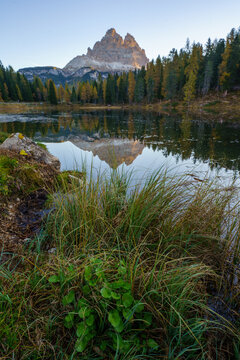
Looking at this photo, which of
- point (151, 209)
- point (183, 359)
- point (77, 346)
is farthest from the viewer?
point (151, 209)

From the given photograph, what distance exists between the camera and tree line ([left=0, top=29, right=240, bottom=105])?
3975cm

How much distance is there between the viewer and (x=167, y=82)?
45250mm

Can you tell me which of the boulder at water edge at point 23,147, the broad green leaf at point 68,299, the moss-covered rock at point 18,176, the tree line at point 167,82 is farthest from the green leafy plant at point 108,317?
the tree line at point 167,82

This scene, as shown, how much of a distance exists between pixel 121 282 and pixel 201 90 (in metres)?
54.4

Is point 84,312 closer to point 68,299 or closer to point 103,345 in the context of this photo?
point 68,299

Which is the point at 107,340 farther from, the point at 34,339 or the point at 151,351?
the point at 34,339

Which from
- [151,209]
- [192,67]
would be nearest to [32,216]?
[151,209]

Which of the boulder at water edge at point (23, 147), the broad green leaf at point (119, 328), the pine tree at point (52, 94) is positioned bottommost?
the broad green leaf at point (119, 328)

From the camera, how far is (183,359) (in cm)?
113

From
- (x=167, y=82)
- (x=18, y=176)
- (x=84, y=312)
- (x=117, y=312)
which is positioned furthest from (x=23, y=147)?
(x=167, y=82)

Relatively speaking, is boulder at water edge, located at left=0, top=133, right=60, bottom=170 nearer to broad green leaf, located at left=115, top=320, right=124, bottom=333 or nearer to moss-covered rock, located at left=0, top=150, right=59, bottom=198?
moss-covered rock, located at left=0, top=150, right=59, bottom=198

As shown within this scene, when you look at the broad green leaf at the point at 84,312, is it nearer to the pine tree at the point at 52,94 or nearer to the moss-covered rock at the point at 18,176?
the moss-covered rock at the point at 18,176

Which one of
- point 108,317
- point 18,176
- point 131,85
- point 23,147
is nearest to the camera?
point 108,317

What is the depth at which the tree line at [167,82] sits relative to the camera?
3975 centimetres
